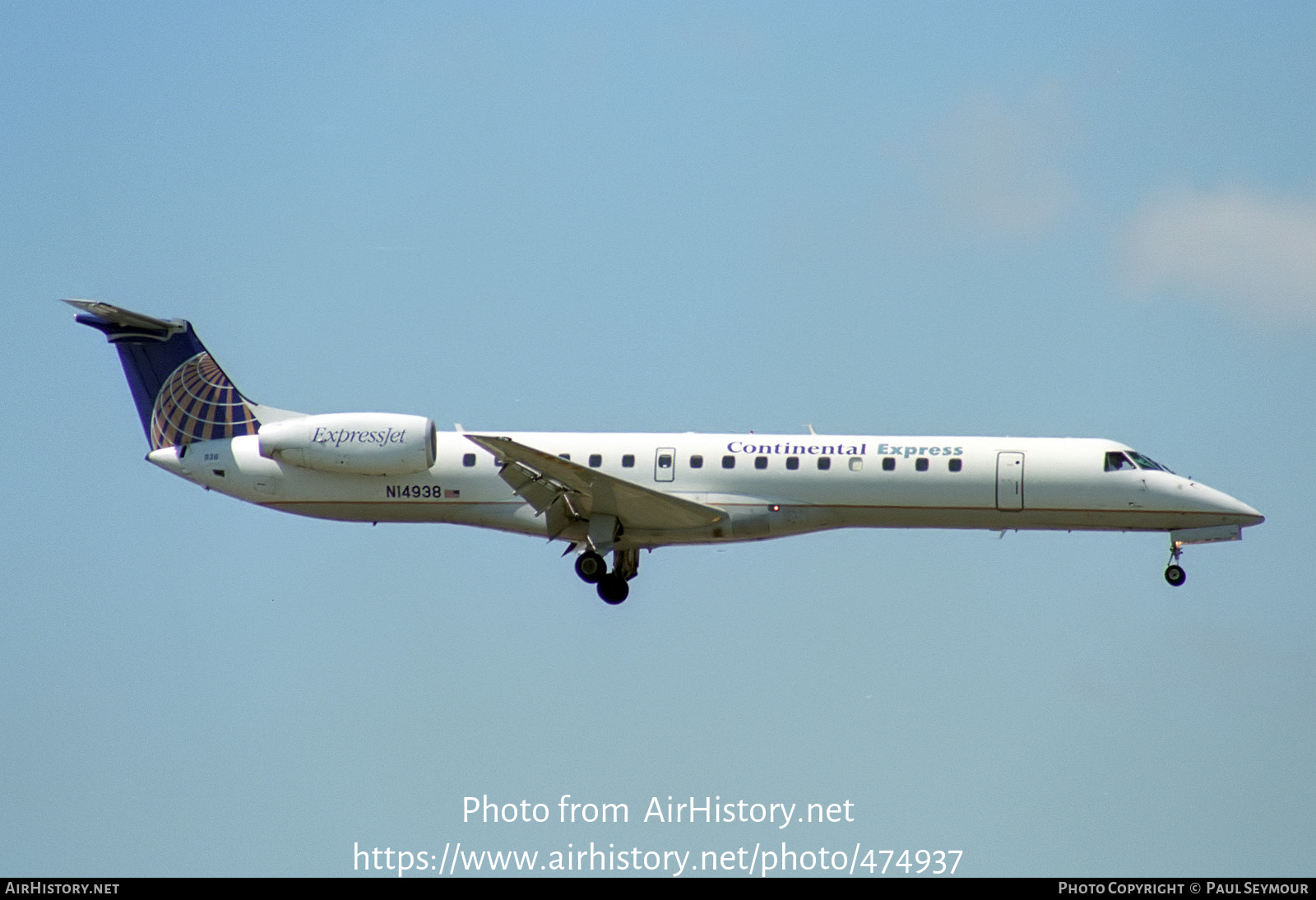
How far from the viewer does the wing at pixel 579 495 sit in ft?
98.9

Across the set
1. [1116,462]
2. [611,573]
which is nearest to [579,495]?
[611,573]

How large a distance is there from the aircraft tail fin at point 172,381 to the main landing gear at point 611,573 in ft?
23.4

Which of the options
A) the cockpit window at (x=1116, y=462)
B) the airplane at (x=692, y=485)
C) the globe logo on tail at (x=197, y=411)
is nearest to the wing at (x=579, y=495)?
the airplane at (x=692, y=485)

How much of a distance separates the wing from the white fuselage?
1.08ft

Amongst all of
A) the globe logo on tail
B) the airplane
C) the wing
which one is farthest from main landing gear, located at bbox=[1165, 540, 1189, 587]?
the globe logo on tail

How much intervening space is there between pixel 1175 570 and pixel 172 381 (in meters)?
19.2

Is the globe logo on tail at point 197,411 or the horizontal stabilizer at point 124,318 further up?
the horizontal stabilizer at point 124,318

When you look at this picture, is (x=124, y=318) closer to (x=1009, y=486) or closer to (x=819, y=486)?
(x=819, y=486)

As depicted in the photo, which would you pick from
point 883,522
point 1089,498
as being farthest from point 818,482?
point 1089,498

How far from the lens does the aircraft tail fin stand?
33.8 metres

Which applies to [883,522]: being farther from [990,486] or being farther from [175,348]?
[175,348]

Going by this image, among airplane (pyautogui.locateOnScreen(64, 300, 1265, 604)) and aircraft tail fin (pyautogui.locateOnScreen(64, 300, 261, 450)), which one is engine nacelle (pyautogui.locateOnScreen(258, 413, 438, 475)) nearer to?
airplane (pyautogui.locateOnScreen(64, 300, 1265, 604))

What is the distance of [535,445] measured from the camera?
3256 centimetres

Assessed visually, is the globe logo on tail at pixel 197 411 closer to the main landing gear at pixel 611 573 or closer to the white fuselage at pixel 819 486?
the white fuselage at pixel 819 486
